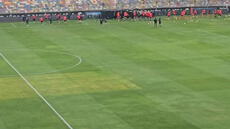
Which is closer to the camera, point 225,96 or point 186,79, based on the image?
point 225,96

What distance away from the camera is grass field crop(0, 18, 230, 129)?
33.6 m

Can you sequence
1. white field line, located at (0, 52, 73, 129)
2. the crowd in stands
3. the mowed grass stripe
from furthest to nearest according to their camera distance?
1. the crowd in stands
2. white field line, located at (0, 52, 73, 129)
3. the mowed grass stripe

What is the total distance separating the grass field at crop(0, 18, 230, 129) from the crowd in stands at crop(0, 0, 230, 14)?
16.7m

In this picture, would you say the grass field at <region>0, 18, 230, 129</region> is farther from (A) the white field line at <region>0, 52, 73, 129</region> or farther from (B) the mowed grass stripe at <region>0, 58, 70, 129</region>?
(A) the white field line at <region>0, 52, 73, 129</region>

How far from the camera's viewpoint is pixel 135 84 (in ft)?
137

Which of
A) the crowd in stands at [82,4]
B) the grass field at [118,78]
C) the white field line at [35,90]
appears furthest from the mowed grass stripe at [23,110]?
the crowd in stands at [82,4]

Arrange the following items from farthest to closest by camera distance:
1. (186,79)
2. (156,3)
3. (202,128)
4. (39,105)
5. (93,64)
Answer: (156,3) < (93,64) < (186,79) < (39,105) < (202,128)

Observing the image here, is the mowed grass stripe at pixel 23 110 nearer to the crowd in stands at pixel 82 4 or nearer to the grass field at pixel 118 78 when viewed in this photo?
the grass field at pixel 118 78

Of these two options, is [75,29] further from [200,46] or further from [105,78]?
[105,78]

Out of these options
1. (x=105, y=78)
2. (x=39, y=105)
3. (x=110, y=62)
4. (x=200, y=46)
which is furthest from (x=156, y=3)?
(x=39, y=105)

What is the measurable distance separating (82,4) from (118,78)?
157 feet

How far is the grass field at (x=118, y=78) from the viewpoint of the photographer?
33.6m

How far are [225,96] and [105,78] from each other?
32.3ft

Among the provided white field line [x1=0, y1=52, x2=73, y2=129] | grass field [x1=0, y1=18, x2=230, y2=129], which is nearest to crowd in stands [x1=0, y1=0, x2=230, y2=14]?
grass field [x1=0, y1=18, x2=230, y2=129]
